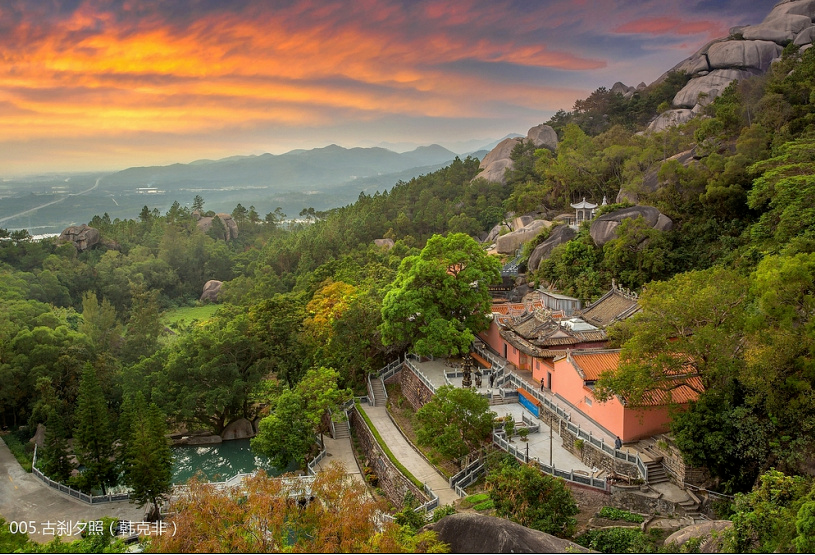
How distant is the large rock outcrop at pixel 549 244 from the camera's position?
35.1m

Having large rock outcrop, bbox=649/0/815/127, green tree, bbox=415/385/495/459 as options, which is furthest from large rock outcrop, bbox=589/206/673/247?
large rock outcrop, bbox=649/0/815/127

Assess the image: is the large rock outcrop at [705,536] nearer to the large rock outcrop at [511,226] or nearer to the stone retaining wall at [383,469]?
the stone retaining wall at [383,469]

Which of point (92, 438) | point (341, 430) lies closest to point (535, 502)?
point (341, 430)

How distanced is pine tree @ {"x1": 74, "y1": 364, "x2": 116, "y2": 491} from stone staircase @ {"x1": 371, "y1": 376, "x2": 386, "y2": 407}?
10.8 meters

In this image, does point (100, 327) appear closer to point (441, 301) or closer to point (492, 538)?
point (441, 301)

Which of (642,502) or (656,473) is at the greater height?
(656,473)

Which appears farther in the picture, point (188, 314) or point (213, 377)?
point (188, 314)

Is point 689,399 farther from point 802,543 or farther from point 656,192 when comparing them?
point 656,192

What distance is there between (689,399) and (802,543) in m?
7.15

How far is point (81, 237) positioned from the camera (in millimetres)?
61281

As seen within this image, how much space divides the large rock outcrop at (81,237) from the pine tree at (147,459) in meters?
44.5

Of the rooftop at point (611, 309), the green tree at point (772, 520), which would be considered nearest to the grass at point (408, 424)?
the rooftop at point (611, 309)

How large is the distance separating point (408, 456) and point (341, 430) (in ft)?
16.6

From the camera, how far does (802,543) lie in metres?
10.8
